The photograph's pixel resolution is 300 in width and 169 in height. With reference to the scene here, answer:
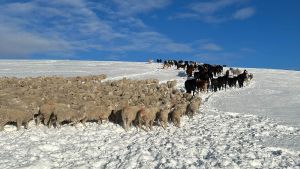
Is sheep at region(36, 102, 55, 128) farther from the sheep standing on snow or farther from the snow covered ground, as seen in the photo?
the sheep standing on snow

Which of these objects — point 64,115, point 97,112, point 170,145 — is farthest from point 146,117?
point 64,115

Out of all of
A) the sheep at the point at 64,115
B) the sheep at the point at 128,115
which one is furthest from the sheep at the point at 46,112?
the sheep at the point at 128,115

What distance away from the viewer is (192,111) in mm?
18141

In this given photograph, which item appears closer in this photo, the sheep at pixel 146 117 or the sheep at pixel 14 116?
the sheep at pixel 14 116

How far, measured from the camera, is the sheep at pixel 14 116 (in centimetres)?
1532

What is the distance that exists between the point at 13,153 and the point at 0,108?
9.98 feet

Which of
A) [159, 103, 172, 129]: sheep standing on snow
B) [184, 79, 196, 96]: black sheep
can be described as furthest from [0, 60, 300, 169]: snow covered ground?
[184, 79, 196, 96]: black sheep

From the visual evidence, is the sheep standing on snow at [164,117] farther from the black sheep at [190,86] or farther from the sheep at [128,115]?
the black sheep at [190,86]

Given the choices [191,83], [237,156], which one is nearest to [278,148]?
[237,156]

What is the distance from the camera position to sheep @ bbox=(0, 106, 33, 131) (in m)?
15.3

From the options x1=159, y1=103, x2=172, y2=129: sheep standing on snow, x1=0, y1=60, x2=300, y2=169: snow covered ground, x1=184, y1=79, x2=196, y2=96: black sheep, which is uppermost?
x1=184, y1=79, x2=196, y2=96: black sheep

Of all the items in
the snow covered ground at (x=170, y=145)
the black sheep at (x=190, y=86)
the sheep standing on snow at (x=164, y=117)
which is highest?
the black sheep at (x=190, y=86)

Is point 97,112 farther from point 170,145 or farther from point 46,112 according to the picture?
point 170,145

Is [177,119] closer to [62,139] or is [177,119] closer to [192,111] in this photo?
[192,111]
